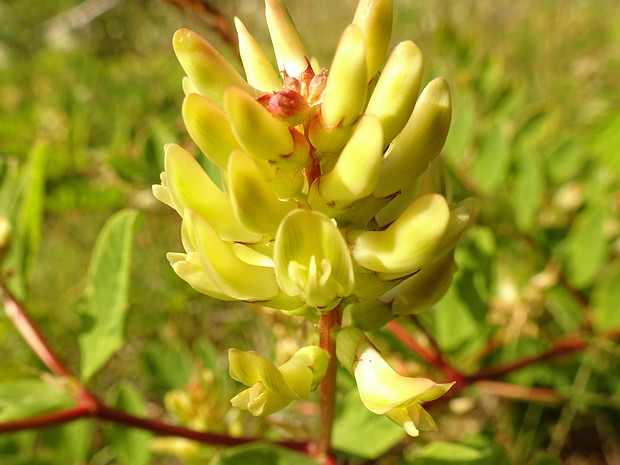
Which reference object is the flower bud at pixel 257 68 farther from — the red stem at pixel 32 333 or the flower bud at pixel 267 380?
the red stem at pixel 32 333

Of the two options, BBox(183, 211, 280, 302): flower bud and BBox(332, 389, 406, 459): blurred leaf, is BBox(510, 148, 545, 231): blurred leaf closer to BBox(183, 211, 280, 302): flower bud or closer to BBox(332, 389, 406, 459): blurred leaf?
BBox(332, 389, 406, 459): blurred leaf

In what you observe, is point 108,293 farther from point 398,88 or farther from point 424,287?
point 398,88

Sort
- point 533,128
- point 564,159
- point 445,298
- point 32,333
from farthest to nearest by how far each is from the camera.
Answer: point 533,128 < point 564,159 < point 445,298 < point 32,333

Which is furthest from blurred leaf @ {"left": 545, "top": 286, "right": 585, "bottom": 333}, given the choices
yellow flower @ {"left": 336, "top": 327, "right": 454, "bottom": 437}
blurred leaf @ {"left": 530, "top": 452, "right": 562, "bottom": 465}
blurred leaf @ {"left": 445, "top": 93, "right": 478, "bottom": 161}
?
yellow flower @ {"left": 336, "top": 327, "right": 454, "bottom": 437}

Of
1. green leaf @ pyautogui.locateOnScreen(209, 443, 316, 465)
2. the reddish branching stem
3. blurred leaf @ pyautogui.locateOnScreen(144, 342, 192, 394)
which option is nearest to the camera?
green leaf @ pyautogui.locateOnScreen(209, 443, 316, 465)

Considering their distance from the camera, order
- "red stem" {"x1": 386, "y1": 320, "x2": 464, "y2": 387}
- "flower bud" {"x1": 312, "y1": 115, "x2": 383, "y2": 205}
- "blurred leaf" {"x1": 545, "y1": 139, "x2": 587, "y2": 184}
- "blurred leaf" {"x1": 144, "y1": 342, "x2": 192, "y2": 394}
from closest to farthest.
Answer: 1. "flower bud" {"x1": 312, "y1": 115, "x2": 383, "y2": 205}
2. "red stem" {"x1": 386, "y1": 320, "x2": 464, "y2": 387}
3. "blurred leaf" {"x1": 144, "y1": 342, "x2": 192, "y2": 394}
4. "blurred leaf" {"x1": 545, "y1": 139, "x2": 587, "y2": 184}

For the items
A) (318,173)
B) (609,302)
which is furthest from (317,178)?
(609,302)

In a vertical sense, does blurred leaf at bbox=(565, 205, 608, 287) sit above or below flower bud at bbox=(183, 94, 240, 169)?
below

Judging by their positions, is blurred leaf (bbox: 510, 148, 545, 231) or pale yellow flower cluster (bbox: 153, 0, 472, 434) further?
blurred leaf (bbox: 510, 148, 545, 231)
